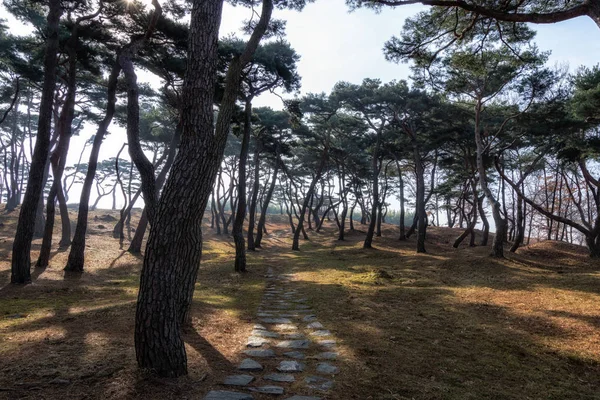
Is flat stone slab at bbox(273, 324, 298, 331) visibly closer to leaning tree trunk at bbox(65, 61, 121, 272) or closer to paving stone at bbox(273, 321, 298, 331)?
paving stone at bbox(273, 321, 298, 331)

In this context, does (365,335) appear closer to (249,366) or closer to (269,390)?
(249,366)

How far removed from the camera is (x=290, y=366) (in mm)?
3746

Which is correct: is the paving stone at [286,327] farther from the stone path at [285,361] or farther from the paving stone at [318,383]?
the paving stone at [318,383]

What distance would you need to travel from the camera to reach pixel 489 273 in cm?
1152

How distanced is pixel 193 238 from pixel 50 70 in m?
8.23

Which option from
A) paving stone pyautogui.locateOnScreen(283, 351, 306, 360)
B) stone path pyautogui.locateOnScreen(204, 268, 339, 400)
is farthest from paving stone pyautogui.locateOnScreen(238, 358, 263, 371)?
paving stone pyautogui.locateOnScreen(283, 351, 306, 360)

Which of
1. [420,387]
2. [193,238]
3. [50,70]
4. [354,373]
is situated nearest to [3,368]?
[193,238]

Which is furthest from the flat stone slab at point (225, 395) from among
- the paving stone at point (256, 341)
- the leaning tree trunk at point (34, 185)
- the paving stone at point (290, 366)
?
the leaning tree trunk at point (34, 185)

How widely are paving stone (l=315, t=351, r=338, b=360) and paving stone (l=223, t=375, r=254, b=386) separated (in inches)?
38.1

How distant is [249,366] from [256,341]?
3.16 ft

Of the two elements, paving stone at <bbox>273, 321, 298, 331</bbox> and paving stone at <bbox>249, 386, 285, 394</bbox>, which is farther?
paving stone at <bbox>273, 321, 298, 331</bbox>

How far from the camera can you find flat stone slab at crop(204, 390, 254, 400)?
286 cm

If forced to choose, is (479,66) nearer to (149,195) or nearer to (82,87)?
(149,195)

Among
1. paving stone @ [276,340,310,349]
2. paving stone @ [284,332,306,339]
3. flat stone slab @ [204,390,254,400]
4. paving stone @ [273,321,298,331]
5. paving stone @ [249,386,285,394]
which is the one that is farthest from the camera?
paving stone @ [273,321,298,331]
